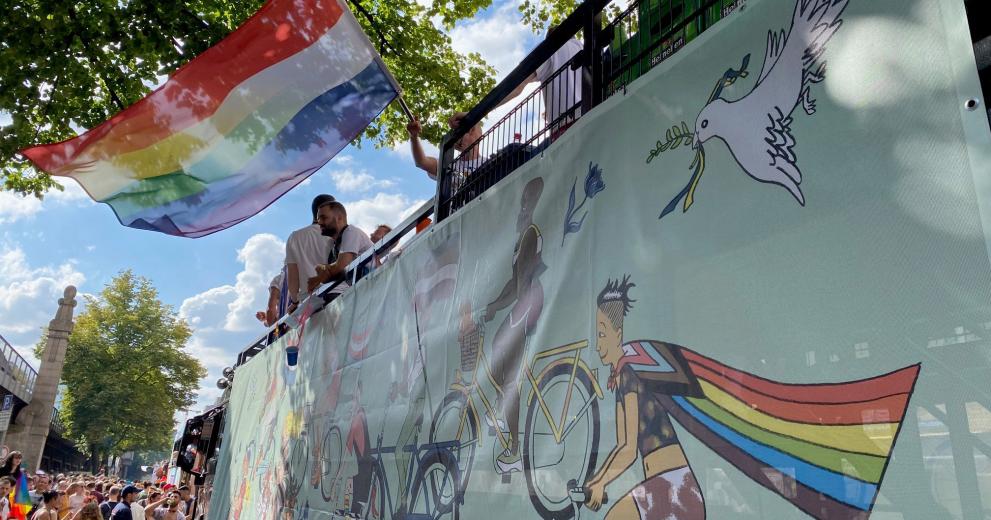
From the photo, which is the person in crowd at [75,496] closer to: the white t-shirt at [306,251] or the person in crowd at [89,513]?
the person in crowd at [89,513]

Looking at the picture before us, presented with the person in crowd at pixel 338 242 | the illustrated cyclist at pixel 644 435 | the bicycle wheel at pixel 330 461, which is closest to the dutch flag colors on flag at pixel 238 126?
the person in crowd at pixel 338 242

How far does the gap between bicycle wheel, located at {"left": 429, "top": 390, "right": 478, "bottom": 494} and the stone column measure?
33438mm

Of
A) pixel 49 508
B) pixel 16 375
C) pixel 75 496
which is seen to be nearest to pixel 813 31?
pixel 49 508

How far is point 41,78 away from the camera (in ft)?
28.1

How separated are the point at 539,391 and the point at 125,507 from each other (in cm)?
875

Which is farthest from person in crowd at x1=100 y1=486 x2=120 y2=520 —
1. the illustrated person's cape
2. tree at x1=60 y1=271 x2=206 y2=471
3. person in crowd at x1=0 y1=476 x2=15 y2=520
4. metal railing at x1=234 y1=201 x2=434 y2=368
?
tree at x1=60 y1=271 x2=206 y2=471

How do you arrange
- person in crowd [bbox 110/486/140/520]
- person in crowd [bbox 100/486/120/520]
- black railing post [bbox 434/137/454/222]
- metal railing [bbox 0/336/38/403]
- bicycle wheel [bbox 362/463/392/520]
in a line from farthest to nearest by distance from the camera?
metal railing [bbox 0/336/38/403]
person in crowd [bbox 100/486/120/520]
person in crowd [bbox 110/486/140/520]
black railing post [bbox 434/137/454/222]
bicycle wheel [bbox 362/463/392/520]

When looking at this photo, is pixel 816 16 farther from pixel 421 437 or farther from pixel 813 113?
pixel 421 437

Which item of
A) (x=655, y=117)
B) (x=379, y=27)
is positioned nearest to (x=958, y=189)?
(x=655, y=117)

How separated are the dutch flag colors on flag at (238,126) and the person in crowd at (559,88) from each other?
1637 mm

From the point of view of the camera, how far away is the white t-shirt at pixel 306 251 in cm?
696

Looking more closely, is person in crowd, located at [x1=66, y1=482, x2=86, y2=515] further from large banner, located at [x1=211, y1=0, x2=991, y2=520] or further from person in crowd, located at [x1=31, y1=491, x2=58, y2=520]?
large banner, located at [x1=211, y1=0, x2=991, y2=520]

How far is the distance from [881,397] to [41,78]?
10.2 m

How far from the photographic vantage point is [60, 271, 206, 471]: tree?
3709cm
